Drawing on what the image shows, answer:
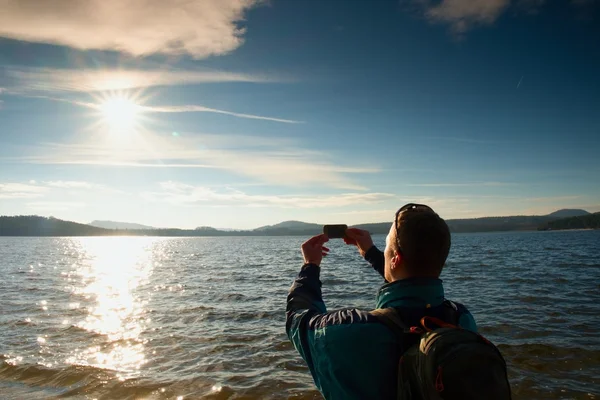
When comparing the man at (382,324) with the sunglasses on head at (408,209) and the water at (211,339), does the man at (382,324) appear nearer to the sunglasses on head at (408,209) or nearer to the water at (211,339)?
the sunglasses on head at (408,209)

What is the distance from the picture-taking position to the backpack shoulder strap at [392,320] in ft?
7.97

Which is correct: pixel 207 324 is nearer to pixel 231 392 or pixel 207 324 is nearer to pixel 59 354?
pixel 59 354

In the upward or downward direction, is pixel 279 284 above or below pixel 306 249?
below

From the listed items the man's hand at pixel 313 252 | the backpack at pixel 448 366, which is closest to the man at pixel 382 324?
the backpack at pixel 448 366

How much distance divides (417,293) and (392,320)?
0.95 ft

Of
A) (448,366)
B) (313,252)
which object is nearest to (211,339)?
(313,252)

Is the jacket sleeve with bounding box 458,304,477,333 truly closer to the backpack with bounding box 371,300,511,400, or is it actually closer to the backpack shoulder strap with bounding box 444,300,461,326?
the backpack shoulder strap with bounding box 444,300,461,326

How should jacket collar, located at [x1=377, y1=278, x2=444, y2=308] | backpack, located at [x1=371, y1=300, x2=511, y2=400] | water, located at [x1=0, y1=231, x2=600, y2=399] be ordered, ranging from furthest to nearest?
water, located at [x1=0, y1=231, x2=600, y2=399] → jacket collar, located at [x1=377, y1=278, x2=444, y2=308] → backpack, located at [x1=371, y1=300, x2=511, y2=400]

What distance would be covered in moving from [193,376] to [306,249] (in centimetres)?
888

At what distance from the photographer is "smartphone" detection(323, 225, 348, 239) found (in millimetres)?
3865

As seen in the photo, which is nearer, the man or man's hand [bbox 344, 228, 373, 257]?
the man

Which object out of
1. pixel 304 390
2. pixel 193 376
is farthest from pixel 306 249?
pixel 193 376

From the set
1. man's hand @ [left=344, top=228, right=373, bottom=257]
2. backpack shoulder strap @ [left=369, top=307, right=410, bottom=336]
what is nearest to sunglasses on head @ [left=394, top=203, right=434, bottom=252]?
backpack shoulder strap @ [left=369, top=307, right=410, bottom=336]

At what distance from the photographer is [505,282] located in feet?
88.8
